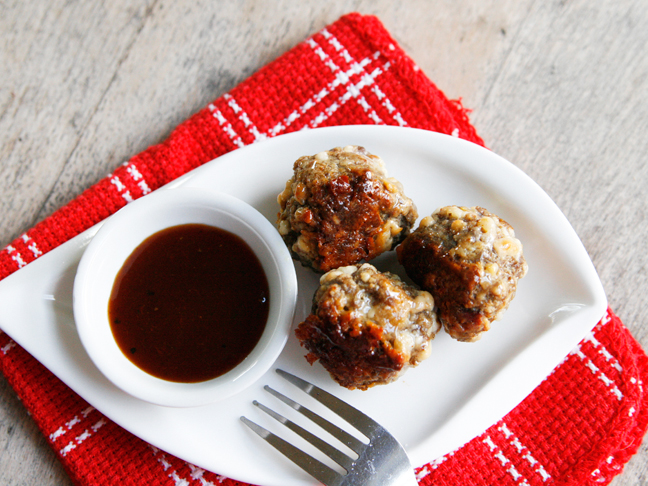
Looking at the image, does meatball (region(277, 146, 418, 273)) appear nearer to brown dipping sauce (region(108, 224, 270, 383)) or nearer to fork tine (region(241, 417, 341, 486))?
brown dipping sauce (region(108, 224, 270, 383))

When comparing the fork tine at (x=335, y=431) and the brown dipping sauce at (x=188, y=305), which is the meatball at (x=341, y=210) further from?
the fork tine at (x=335, y=431)

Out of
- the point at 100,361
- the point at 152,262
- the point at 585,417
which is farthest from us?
the point at 585,417

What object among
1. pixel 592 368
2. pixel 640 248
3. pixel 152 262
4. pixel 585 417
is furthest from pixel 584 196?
pixel 152 262

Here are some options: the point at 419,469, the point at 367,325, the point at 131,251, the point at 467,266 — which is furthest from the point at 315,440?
the point at 131,251

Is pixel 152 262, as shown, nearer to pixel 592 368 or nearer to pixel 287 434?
pixel 287 434

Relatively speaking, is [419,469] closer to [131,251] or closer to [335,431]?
[335,431]

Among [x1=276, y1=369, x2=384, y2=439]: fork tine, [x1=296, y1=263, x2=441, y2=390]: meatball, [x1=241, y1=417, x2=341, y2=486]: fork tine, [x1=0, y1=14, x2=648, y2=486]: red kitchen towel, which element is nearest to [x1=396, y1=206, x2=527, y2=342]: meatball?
[x1=296, y1=263, x2=441, y2=390]: meatball
